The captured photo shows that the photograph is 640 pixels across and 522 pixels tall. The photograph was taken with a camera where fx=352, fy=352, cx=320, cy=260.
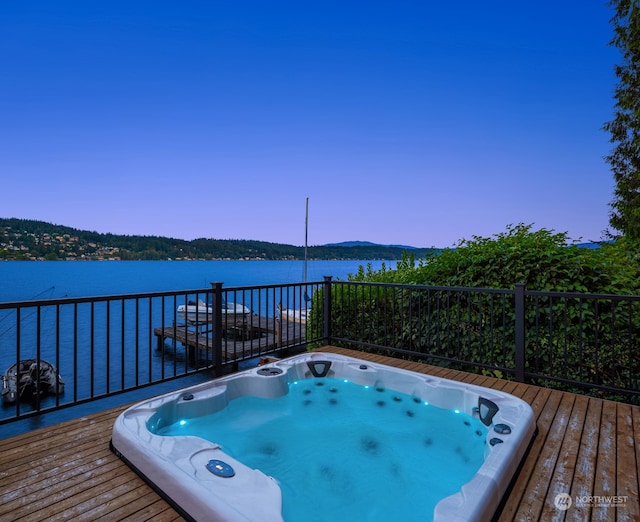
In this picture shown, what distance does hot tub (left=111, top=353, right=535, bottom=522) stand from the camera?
1434mm

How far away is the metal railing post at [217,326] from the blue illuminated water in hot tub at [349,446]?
1.98 feet

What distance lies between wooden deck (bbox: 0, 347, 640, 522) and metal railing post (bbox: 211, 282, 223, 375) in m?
0.95

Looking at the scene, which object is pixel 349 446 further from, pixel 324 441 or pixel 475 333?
pixel 475 333

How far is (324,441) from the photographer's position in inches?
98.6

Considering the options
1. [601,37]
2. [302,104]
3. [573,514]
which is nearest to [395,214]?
[302,104]

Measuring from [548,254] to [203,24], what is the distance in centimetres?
680

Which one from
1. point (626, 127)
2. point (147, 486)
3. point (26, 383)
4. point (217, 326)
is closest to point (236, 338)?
point (26, 383)

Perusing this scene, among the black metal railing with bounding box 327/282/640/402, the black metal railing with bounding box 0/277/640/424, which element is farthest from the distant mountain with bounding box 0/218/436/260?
the black metal railing with bounding box 327/282/640/402

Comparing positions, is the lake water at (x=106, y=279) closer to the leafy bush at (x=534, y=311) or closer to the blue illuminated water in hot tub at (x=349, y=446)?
the leafy bush at (x=534, y=311)

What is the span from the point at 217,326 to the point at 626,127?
45.7 ft

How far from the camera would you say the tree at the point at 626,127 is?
27.4 feet

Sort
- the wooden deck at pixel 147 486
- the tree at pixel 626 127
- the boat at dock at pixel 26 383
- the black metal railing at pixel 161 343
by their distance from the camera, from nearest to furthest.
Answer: the wooden deck at pixel 147 486
the black metal railing at pixel 161 343
the tree at pixel 626 127
the boat at dock at pixel 26 383

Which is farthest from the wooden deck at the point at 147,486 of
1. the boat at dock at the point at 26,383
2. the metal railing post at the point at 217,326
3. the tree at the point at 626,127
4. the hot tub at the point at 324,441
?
the boat at dock at the point at 26,383

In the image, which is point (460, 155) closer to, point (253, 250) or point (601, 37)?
point (601, 37)
